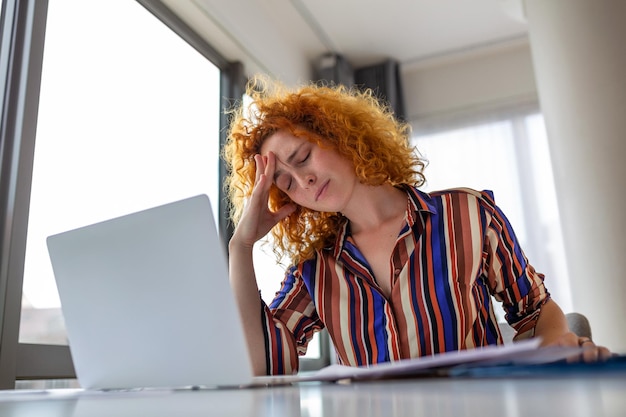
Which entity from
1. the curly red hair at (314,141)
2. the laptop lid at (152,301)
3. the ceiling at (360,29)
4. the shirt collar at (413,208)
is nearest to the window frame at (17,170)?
the curly red hair at (314,141)

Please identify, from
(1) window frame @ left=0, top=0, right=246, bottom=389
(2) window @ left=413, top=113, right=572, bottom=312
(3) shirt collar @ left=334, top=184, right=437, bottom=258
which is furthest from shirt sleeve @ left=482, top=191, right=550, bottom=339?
(2) window @ left=413, top=113, right=572, bottom=312

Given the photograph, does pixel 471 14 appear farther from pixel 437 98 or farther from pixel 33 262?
pixel 33 262

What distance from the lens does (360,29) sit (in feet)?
11.6

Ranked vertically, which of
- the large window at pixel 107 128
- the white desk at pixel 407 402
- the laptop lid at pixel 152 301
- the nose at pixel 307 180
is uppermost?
the large window at pixel 107 128

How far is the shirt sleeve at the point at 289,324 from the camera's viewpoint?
111 cm

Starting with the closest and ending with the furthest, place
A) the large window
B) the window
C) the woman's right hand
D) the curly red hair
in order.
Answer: the woman's right hand
the curly red hair
the large window
the window

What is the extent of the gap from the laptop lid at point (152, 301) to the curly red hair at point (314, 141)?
0.73m

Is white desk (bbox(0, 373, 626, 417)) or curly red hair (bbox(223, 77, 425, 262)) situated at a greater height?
curly red hair (bbox(223, 77, 425, 262))

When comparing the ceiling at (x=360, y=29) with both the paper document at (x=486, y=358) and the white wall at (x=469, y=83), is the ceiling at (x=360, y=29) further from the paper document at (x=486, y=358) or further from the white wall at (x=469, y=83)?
the paper document at (x=486, y=358)

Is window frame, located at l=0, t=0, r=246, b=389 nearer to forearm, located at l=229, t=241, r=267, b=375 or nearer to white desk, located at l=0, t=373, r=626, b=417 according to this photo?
forearm, located at l=229, t=241, r=267, b=375

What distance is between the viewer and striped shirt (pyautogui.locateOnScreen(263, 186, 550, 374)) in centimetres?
111

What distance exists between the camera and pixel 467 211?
118 cm

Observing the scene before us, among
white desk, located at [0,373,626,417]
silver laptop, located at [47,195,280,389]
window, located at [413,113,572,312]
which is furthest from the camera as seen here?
window, located at [413,113,572,312]

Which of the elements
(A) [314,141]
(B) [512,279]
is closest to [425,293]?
(B) [512,279]
